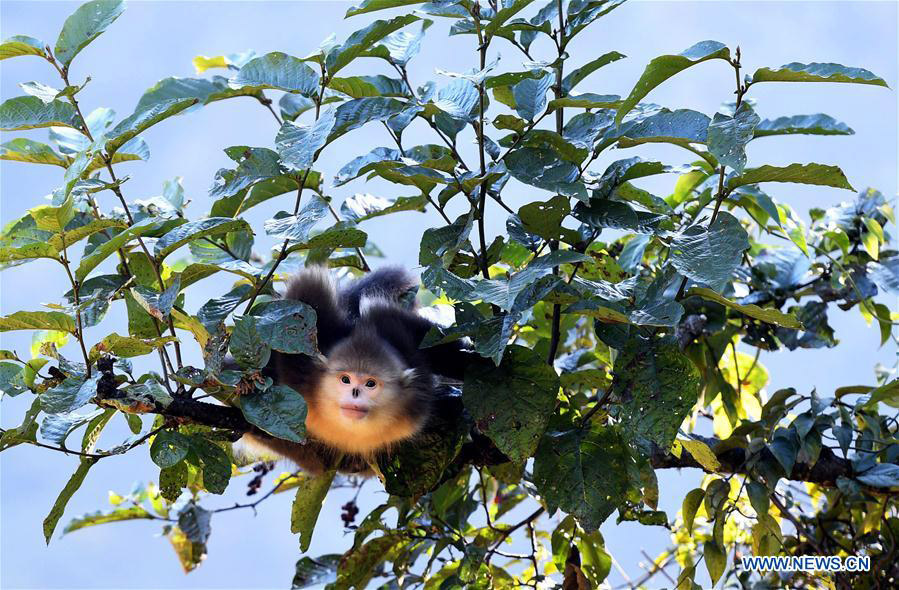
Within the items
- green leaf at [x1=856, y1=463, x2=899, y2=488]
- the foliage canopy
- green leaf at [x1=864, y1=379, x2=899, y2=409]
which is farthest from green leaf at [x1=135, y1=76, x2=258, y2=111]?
green leaf at [x1=856, y1=463, x2=899, y2=488]

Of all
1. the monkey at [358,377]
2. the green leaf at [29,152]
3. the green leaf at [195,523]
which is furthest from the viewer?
the green leaf at [195,523]

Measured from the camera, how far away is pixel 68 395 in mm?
1098

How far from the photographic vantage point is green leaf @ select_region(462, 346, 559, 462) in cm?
120

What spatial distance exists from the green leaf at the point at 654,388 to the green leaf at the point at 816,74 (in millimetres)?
366

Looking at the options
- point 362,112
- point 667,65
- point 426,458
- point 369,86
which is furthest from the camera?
point 426,458

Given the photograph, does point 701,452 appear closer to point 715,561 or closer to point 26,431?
point 715,561

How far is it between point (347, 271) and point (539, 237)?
2.89ft

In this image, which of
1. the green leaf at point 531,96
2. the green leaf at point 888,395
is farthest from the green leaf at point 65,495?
the green leaf at point 888,395

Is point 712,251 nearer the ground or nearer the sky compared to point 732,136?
nearer the ground

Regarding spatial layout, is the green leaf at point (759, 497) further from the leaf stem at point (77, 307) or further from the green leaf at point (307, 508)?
the leaf stem at point (77, 307)

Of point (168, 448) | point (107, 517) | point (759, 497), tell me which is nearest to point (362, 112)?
point (168, 448)

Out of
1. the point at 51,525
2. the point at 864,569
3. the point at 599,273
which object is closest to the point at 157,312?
the point at 51,525

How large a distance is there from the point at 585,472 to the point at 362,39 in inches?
25.9

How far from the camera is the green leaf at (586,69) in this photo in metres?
1.28
